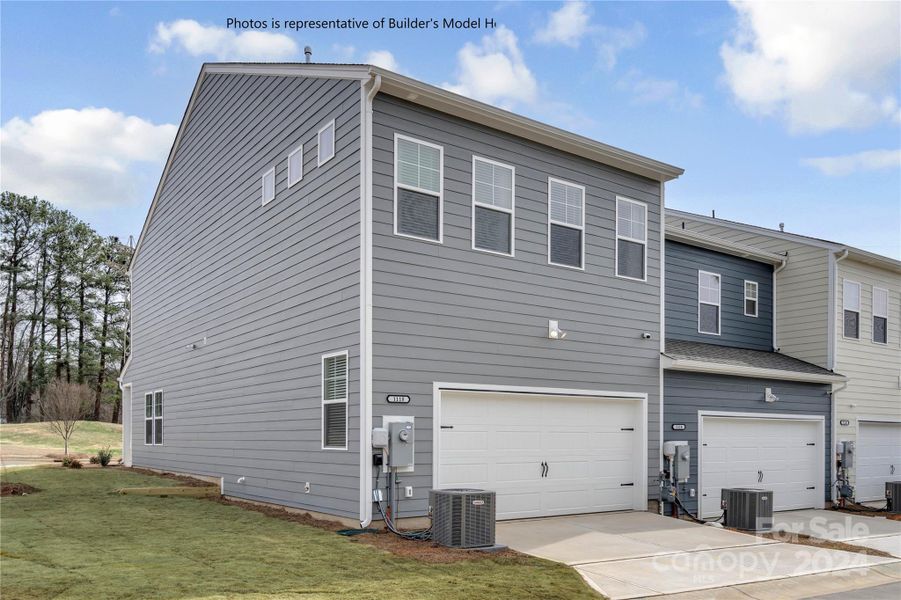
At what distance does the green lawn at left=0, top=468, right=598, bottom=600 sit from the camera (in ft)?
21.2

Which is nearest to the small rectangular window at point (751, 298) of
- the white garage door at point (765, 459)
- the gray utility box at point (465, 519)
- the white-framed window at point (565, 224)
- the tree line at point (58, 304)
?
the white garage door at point (765, 459)

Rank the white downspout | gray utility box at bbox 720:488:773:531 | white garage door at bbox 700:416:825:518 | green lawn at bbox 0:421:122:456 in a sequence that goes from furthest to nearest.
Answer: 1. green lawn at bbox 0:421:122:456
2. white garage door at bbox 700:416:825:518
3. gray utility box at bbox 720:488:773:531
4. the white downspout

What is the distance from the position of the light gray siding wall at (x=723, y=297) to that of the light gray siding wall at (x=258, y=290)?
7997mm

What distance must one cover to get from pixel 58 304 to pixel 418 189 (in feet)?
111

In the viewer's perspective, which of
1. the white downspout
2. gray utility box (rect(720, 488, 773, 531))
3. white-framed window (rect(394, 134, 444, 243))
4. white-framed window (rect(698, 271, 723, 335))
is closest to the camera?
the white downspout

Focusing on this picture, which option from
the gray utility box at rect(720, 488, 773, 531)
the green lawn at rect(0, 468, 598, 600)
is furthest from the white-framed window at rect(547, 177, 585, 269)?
the green lawn at rect(0, 468, 598, 600)

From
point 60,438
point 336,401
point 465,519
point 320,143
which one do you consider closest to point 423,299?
point 336,401

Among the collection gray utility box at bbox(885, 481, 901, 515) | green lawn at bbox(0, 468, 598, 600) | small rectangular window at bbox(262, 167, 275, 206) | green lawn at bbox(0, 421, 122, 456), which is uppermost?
small rectangular window at bbox(262, 167, 275, 206)

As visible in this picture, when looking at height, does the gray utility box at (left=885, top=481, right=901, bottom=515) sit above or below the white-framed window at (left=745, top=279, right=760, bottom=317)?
below

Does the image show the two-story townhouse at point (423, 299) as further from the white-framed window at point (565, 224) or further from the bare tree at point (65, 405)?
the bare tree at point (65, 405)

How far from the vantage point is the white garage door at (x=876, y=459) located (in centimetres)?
1770

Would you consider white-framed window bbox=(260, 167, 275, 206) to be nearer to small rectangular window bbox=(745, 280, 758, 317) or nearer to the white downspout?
the white downspout

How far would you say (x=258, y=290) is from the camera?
43.8ft

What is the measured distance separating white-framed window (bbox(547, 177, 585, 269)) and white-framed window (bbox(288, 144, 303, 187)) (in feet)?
13.2
